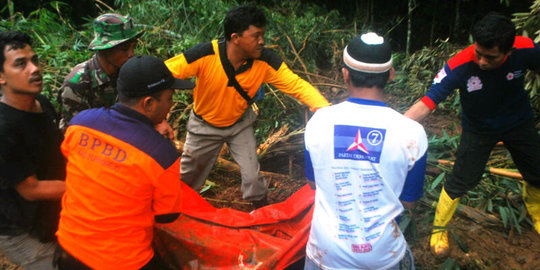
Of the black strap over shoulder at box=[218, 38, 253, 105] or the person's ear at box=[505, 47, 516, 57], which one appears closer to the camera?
the person's ear at box=[505, 47, 516, 57]

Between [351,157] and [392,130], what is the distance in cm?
19

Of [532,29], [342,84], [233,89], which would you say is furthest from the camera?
[342,84]

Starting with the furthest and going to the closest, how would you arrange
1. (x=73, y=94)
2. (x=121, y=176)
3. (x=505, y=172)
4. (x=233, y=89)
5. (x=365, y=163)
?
(x=505, y=172) → (x=233, y=89) → (x=73, y=94) → (x=121, y=176) → (x=365, y=163)

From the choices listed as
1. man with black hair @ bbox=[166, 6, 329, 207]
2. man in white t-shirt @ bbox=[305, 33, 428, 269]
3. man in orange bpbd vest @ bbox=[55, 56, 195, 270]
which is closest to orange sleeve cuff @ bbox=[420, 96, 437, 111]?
man with black hair @ bbox=[166, 6, 329, 207]

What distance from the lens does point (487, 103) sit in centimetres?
255

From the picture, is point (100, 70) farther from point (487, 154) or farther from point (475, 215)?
point (475, 215)

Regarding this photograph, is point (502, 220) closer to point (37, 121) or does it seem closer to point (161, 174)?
point (161, 174)

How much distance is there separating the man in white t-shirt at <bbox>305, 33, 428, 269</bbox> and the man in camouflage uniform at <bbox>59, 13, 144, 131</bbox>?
1.69m

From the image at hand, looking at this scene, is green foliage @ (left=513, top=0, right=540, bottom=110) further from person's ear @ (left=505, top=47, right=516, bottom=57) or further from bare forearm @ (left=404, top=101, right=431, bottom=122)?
bare forearm @ (left=404, top=101, right=431, bottom=122)

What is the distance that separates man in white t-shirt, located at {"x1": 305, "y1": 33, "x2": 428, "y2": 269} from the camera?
1.42 meters

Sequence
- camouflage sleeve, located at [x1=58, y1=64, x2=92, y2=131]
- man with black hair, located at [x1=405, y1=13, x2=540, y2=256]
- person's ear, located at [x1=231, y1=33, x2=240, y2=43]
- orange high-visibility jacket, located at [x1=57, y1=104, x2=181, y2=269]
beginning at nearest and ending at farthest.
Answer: orange high-visibility jacket, located at [x1=57, y1=104, x2=181, y2=269] < man with black hair, located at [x1=405, y1=13, x2=540, y2=256] < camouflage sleeve, located at [x1=58, y1=64, x2=92, y2=131] < person's ear, located at [x1=231, y1=33, x2=240, y2=43]

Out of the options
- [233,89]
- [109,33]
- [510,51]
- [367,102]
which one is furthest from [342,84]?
[367,102]

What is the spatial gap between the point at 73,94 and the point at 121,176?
1.22m

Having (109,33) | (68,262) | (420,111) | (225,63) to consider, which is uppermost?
(109,33)
